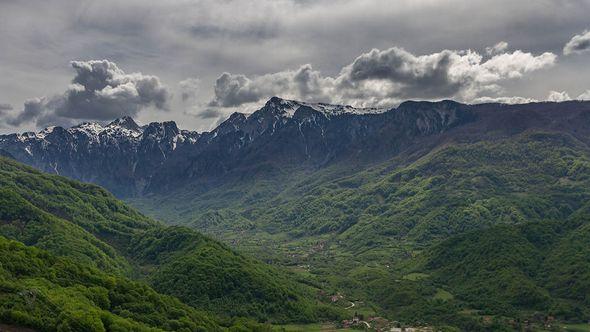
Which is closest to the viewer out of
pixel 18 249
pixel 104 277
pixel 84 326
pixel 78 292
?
pixel 84 326

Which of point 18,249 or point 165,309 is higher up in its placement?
point 18,249

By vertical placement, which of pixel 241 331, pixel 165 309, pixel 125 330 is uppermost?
pixel 125 330

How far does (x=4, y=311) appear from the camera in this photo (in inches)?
4013

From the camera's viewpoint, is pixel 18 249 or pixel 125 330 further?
pixel 18 249

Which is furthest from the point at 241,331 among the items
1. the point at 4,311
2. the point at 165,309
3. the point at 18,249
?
the point at 4,311

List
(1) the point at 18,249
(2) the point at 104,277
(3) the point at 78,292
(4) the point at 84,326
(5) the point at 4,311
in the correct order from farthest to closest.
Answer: (2) the point at 104,277, (1) the point at 18,249, (3) the point at 78,292, (4) the point at 84,326, (5) the point at 4,311

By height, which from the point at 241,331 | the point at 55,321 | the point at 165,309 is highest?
the point at 55,321

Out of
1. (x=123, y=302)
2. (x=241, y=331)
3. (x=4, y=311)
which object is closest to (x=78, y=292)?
(x=123, y=302)

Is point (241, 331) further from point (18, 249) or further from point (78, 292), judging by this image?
point (18, 249)

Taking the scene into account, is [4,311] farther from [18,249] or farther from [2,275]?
[18,249]

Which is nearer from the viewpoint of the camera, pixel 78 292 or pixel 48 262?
pixel 78 292

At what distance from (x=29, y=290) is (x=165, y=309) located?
210 feet

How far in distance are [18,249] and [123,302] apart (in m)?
34.6

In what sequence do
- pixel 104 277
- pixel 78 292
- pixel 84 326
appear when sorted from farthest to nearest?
1. pixel 104 277
2. pixel 78 292
3. pixel 84 326
